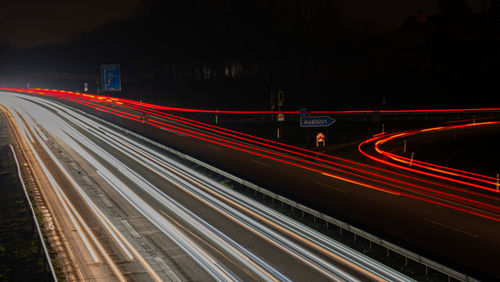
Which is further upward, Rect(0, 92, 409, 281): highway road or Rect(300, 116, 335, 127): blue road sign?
Rect(300, 116, 335, 127): blue road sign

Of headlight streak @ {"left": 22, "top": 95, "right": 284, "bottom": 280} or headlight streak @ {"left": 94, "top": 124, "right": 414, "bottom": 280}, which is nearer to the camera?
headlight streak @ {"left": 22, "top": 95, "right": 284, "bottom": 280}

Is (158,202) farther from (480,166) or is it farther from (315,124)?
(480,166)

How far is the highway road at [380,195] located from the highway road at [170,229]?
1646 mm

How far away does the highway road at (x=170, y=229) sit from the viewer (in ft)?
47.3

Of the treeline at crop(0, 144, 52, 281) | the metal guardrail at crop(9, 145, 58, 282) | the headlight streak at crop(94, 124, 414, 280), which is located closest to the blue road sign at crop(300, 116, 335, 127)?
the headlight streak at crop(94, 124, 414, 280)

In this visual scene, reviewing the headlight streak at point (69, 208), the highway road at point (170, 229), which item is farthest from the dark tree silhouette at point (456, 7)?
the headlight streak at point (69, 208)

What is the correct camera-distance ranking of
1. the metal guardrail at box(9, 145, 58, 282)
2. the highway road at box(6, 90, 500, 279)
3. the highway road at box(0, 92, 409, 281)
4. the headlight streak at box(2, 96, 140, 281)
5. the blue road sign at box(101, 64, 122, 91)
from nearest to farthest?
the metal guardrail at box(9, 145, 58, 282) < the highway road at box(0, 92, 409, 281) < the headlight streak at box(2, 96, 140, 281) < the highway road at box(6, 90, 500, 279) < the blue road sign at box(101, 64, 122, 91)

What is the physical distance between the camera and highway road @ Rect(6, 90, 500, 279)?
16953 mm

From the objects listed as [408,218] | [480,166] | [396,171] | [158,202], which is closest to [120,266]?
[158,202]

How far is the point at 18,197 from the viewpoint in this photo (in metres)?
24.9

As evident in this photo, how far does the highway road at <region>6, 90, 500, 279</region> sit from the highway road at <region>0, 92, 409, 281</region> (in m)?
1.65

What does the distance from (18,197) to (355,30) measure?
63579 millimetres

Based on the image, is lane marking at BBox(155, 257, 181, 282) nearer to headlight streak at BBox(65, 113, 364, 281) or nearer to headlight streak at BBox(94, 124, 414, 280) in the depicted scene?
headlight streak at BBox(65, 113, 364, 281)

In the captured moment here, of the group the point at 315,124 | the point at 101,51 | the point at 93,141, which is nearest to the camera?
the point at 315,124
